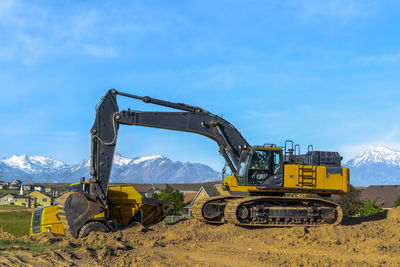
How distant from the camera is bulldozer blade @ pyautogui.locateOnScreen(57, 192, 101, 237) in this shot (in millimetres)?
17594

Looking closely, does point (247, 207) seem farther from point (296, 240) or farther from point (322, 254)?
point (322, 254)

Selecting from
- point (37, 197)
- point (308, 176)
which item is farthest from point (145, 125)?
point (37, 197)

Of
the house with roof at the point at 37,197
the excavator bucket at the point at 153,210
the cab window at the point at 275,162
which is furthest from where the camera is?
the house with roof at the point at 37,197

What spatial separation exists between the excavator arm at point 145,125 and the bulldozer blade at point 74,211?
477 millimetres

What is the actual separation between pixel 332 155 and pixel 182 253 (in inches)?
321

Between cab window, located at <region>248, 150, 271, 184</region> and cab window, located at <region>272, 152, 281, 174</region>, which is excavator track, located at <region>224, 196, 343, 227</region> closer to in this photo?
cab window, located at <region>248, 150, 271, 184</region>

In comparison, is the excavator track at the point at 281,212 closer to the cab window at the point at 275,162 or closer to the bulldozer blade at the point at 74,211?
Answer: the cab window at the point at 275,162

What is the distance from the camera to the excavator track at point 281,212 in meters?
18.5

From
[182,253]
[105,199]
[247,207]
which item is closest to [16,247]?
[105,199]

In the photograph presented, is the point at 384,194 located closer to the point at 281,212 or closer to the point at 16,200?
the point at 281,212

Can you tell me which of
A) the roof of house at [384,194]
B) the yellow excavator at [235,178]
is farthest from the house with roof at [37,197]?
the yellow excavator at [235,178]

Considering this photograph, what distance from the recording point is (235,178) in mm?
19672

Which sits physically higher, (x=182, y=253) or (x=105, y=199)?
(x=105, y=199)

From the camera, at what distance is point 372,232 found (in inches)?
731
